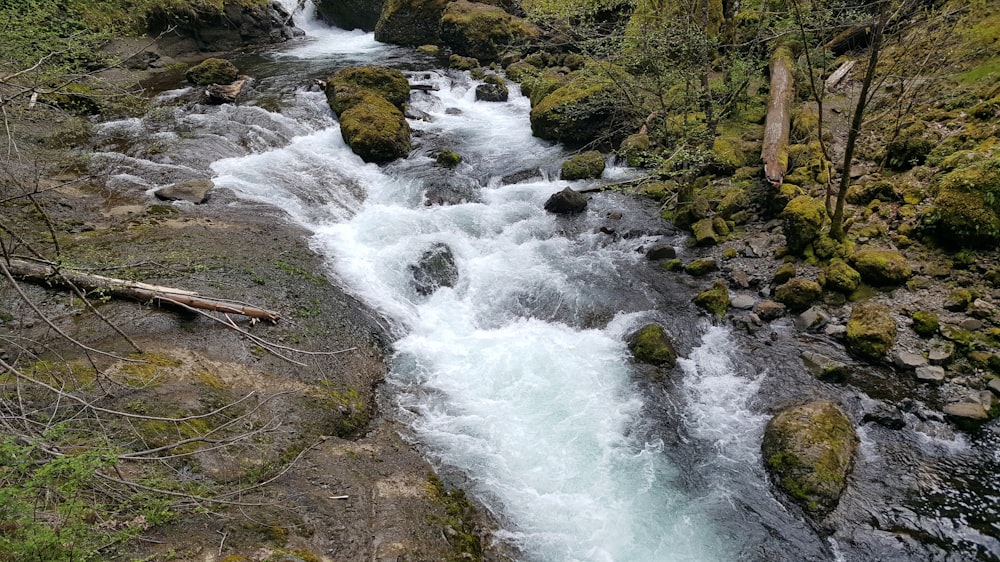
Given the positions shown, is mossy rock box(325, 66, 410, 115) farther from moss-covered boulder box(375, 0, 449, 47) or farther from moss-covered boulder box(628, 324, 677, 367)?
moss-covered boulder box(375, 0, 449, 47)

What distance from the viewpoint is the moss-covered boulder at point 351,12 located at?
3344cm

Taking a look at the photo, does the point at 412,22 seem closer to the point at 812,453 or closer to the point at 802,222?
the point at 802,222

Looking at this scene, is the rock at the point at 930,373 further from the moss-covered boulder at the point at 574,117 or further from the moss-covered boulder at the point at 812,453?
the moss-covered boulder at the point at 574,117

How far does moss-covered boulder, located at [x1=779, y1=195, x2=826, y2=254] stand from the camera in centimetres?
910

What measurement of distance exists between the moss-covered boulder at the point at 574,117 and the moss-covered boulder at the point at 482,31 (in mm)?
10513

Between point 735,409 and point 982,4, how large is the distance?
12.0m

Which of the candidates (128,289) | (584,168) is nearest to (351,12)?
(584,168)

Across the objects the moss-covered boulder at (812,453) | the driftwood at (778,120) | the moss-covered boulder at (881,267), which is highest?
the driftwood at (778,120)

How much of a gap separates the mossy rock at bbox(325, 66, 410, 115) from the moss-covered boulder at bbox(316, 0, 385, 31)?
757 inches

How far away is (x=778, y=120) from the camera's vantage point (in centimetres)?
1227

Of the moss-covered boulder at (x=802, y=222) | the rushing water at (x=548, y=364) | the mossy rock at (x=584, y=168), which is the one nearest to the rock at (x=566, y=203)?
the rushing water at (x=548, y=364)

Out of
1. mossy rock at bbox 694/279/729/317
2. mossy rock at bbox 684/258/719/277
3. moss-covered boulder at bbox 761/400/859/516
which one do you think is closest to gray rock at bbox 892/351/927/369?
moss-covered boulder at bbox 761/400/859/516

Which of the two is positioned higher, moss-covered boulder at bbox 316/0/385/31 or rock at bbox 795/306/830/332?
moss-covered boulder at bbox 316/0/385/31

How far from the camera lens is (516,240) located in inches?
458
